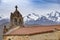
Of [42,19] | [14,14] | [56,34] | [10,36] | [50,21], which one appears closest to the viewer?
[56,34]

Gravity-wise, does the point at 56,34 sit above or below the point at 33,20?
above

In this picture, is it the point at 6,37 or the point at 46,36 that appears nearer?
the point at 46,36

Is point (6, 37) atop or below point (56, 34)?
below

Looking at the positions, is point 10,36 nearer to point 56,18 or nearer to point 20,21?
point 20,21

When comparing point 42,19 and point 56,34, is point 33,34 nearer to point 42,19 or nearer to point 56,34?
point 56,34

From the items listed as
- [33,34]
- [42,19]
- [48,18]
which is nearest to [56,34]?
[33,34]

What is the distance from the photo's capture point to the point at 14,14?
2494 cm

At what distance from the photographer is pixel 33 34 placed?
56.1ft

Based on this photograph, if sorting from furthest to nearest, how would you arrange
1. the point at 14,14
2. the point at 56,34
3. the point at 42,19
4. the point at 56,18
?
the point at 42,19, the point at 56,18, the point at 14,14, the point at 56,34

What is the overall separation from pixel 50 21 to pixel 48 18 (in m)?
1.57

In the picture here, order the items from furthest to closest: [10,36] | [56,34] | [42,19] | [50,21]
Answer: [42,19]
[50,21]
[10,36]
[56,34]

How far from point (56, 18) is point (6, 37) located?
2115cm

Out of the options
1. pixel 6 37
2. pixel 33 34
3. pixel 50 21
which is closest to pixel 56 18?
pixel 50 21

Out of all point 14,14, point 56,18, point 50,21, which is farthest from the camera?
point 50,21
